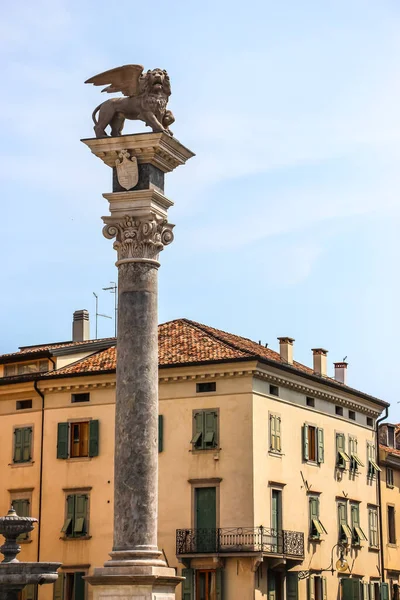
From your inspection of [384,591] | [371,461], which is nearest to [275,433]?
[371,461]

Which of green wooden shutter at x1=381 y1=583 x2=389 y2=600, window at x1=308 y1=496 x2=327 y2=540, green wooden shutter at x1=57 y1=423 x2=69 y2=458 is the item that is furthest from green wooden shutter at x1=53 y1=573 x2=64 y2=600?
green wooden shutter at x1=381 y1=583 x2=389 y2=600

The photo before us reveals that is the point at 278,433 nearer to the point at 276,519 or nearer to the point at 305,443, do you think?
the point at 305,443

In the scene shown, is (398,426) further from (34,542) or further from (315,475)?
(34,542)

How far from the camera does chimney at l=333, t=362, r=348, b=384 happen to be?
55.8m

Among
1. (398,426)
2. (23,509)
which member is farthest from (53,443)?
(398,426)

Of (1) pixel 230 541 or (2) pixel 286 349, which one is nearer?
(1) pixel 230 541

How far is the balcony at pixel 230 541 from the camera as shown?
4334 centimetres

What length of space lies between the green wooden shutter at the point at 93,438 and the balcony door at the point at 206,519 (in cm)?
412

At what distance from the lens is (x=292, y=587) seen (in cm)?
4584

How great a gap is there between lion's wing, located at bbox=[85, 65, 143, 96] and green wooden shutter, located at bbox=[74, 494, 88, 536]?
26.6 m

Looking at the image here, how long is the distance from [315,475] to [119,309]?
28841 mm

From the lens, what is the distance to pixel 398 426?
64500mm

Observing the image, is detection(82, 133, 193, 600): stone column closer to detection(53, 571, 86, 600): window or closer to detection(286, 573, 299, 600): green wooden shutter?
→ detection(53, 571, 86, 600): window

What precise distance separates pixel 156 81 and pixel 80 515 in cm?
2728
